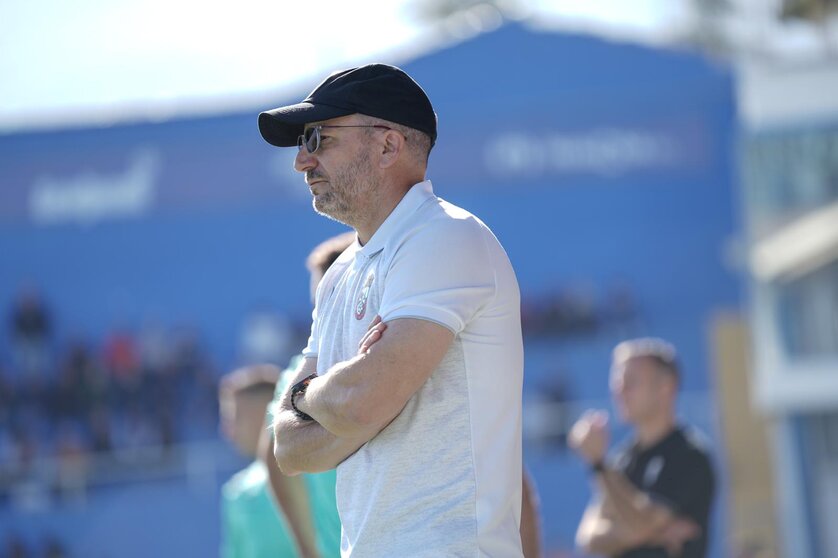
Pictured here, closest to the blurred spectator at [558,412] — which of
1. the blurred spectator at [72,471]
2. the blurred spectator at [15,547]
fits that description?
the blurred spectator at [72,471]

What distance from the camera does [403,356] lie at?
227cm

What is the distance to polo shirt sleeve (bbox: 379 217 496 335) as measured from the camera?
2.31 metres

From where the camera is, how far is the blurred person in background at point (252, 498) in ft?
14.9

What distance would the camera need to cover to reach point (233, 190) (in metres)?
19.9

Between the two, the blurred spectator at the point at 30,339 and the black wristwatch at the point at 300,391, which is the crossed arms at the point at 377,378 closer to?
the black wristwatch at the point at 300,391

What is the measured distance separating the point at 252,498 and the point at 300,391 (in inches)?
84.7

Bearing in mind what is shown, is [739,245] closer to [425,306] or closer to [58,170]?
[58,170]

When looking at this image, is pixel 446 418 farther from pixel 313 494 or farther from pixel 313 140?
pixel 313 494

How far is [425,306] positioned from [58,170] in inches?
748

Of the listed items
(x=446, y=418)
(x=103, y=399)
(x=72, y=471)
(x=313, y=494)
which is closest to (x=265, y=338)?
(x=103, y=399)

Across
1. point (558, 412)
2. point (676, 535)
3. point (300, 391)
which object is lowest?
point (558, 412)

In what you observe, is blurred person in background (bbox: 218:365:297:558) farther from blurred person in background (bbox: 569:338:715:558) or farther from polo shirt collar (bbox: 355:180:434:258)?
polo shirt collar (bbox: 355:180:434:258)

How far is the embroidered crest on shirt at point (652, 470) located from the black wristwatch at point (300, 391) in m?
2.48

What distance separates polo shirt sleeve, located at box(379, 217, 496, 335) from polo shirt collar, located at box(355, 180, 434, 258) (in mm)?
78
